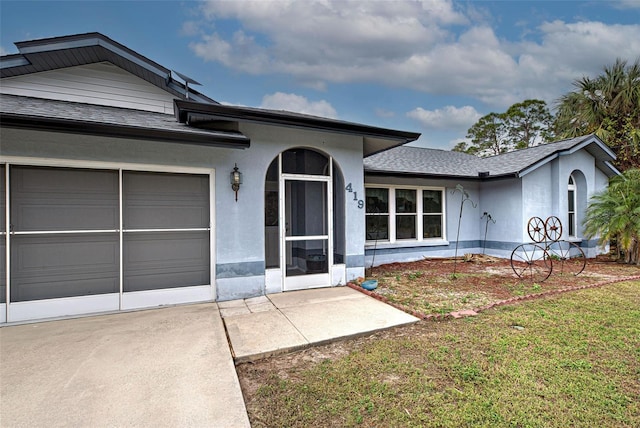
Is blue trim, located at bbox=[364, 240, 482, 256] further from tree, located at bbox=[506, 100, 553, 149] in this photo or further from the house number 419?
tree, located at bbox=[506, 100, 553, 149]

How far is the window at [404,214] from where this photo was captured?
9.57 meters

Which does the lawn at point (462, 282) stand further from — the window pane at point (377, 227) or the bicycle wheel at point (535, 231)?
the bicycle wheel at point (535, 231)

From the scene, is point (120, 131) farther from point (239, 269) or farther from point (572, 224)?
point (572, 224)

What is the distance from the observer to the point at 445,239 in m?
10.5

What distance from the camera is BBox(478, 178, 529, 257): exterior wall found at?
9828mm

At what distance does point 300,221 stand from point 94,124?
153 inches

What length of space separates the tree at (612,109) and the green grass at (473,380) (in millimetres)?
13821

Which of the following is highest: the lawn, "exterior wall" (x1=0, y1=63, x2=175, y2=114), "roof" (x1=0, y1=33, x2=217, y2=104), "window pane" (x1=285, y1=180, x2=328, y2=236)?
"roof" (x1=0, y1=33, x2=217, y2=104)

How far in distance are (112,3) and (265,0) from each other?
13.9ft

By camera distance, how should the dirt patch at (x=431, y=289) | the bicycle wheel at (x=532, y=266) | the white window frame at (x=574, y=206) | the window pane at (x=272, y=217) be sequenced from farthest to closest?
the white window frame at (x=574, y=206) → the bicycle wheel at (x=532, y=266) → the window pane at (x=272, y=217) → the dirt patch at (x=431, y=289)

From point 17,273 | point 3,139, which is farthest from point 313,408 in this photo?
point 3,139

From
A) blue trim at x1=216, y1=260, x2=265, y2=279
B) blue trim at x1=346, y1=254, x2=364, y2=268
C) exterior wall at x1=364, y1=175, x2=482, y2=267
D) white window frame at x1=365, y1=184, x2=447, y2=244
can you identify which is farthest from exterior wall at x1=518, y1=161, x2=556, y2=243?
blue trim at x1=216, y1=260, x2=265, y2=279

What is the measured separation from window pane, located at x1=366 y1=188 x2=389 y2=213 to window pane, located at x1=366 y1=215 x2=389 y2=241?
23 cm

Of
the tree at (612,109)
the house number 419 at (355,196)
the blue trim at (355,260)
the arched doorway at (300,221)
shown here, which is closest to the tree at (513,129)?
the tree at (612,109)
